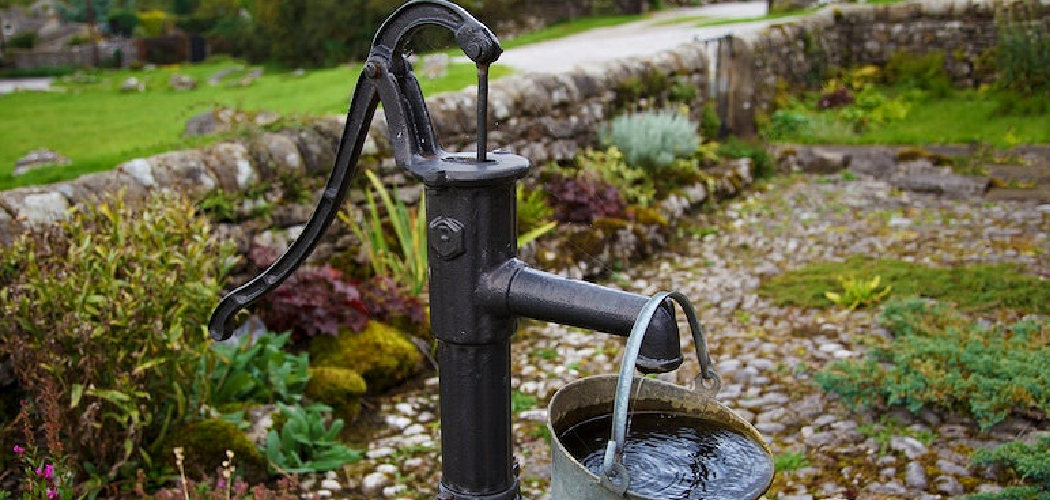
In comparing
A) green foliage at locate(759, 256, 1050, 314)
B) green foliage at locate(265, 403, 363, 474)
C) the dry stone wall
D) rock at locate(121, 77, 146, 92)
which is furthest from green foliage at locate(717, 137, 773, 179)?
rock at locate(121, 77, 146, 92)

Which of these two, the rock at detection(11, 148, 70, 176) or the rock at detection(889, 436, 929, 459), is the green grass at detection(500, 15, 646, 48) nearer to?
the rock at detection(11, 148, 70, 176)

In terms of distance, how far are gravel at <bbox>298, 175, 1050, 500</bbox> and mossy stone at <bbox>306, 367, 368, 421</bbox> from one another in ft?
0.62

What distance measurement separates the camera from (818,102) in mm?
12141

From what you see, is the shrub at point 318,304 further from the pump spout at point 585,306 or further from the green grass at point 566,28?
the green grass at point 566,28

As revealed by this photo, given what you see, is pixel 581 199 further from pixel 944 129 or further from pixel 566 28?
pixel 566 28

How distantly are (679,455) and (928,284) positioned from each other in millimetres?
4769

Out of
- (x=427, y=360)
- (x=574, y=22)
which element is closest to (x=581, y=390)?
→ (x=427, y=360)

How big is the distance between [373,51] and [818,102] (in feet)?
37.3

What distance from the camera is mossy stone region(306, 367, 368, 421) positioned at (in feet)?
14.3

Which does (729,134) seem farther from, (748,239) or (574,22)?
(574,22)

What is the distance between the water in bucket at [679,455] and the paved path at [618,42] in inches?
256

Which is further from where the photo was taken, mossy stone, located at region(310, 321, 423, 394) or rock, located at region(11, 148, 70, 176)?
rock, located at region(11, 148, 70, 176)

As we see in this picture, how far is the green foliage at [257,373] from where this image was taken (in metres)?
4.15

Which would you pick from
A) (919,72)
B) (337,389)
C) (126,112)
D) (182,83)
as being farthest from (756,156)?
(182,83)
